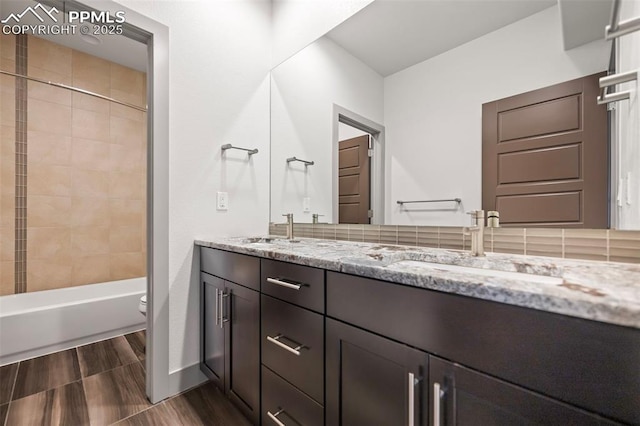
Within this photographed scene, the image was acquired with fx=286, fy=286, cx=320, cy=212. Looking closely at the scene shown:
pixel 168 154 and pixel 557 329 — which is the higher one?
pixel 168 154

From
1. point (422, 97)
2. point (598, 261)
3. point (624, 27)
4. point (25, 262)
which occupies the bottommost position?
point (25, 262)

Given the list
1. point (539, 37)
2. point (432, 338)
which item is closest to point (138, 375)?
point (432, 338)

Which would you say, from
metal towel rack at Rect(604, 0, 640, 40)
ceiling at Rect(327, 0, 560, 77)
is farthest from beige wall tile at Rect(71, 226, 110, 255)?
metal towel rack at Rect(604, 0, 640, 40)

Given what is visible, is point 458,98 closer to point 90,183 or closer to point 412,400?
point 412,400

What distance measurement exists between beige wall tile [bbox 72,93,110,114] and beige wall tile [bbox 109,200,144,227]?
94 centimetres

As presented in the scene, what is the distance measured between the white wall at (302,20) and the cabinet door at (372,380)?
169 centimetres

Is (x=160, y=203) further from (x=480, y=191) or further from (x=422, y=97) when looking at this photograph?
(x=480, y=191)

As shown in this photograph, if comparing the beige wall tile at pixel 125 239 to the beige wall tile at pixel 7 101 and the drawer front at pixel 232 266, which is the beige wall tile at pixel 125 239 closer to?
the beige wall tile at pixel 7 101

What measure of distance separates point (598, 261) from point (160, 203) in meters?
1.90

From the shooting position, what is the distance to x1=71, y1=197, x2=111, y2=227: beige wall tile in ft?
9.20

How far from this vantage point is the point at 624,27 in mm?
650

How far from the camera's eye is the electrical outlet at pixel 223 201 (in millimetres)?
1868

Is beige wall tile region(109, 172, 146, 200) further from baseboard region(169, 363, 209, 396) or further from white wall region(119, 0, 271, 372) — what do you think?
baseboard region(169, 363, 209, 396)

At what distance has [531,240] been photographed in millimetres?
1038
